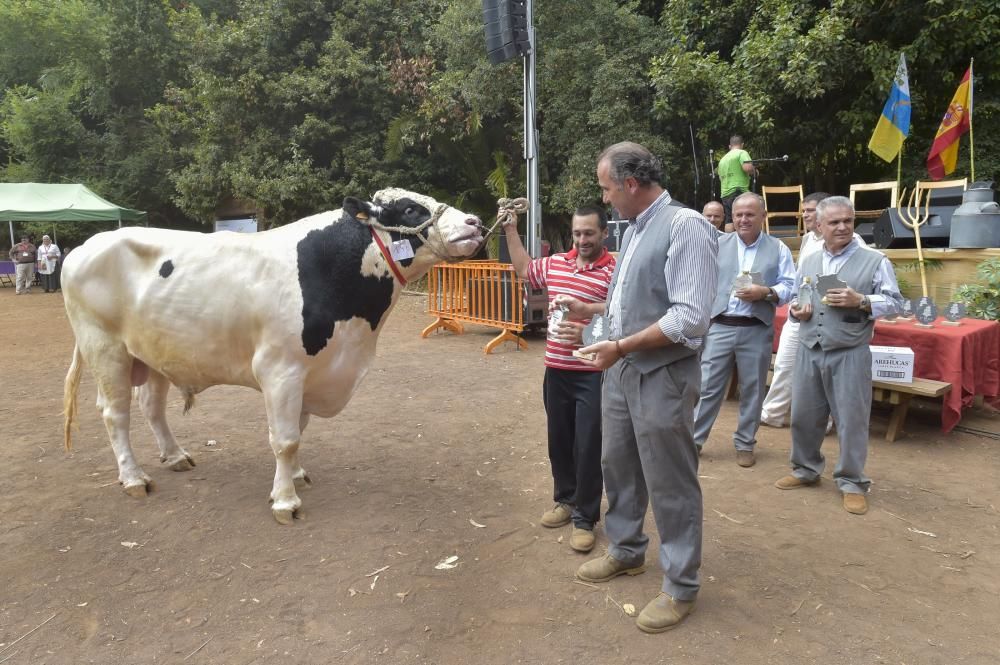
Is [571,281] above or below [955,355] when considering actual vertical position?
above

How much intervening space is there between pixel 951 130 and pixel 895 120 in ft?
2.77

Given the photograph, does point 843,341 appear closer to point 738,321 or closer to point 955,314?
point 738,321

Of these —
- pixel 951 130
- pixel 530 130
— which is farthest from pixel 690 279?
pixel 951 130

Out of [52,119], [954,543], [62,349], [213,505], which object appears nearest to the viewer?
[954,543]

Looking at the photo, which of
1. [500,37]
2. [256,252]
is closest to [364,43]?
[500,37]

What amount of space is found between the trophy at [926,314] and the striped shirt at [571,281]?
3566 mm

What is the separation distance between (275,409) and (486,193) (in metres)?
13.9

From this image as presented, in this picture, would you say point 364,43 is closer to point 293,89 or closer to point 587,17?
point 293,89

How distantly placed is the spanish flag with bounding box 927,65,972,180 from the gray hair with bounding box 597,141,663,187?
7.49m

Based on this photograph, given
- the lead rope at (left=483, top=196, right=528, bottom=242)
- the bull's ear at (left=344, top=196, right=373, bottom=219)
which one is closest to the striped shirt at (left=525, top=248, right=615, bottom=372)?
the lead rope at (left=483, top=196, right=528, bottom=242)

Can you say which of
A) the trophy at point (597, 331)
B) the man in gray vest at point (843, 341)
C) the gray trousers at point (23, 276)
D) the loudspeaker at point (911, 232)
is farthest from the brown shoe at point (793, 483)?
the gray trousers at point (23, 276)

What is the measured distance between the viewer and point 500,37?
28.8ft

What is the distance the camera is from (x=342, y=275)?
12.3 feet

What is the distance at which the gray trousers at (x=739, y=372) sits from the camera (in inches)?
178
